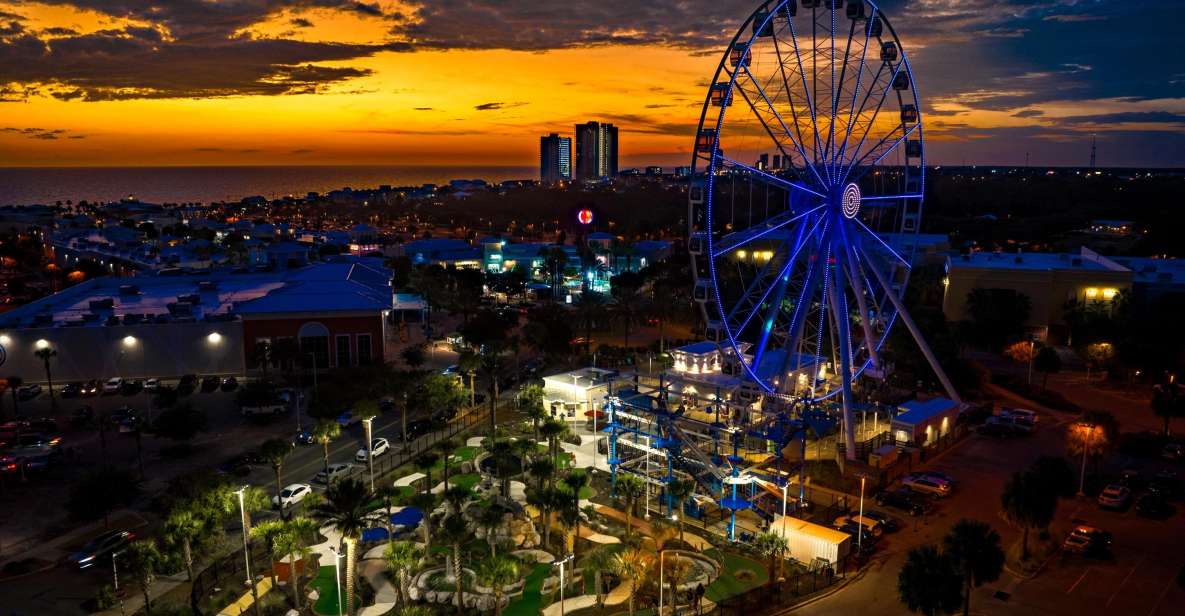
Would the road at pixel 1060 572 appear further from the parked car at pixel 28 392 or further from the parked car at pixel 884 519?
the parked car at pixel 28 392

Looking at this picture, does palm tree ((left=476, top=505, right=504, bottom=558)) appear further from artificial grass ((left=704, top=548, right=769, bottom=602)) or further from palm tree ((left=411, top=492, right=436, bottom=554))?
artificial grass ((left=704, top=548, right=769, bottom=602))

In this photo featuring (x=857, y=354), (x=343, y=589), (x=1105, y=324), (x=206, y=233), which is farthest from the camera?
(x=206, y=233)

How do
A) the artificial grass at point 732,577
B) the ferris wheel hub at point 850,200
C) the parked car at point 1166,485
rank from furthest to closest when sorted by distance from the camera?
Result: the ferris wheel hub at point 850,200, the parked car at point 1166,485, the artificial grass at point 732,577

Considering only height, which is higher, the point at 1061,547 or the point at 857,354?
the point at 857,354

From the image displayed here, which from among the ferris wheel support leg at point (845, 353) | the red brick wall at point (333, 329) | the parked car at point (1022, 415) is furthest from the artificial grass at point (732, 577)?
the red brick wall at point (333, 329)

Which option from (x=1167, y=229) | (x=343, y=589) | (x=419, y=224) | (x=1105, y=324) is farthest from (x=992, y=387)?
(x=419, y=224)

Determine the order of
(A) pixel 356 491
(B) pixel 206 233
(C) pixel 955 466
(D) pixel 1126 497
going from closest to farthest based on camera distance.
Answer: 1. (A) pixel 356 491
2. (D) pixel 1126 497
3. (C) pixel 955 466
4. (B) pixel 206 233

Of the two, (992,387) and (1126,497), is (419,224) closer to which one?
(992,387)
